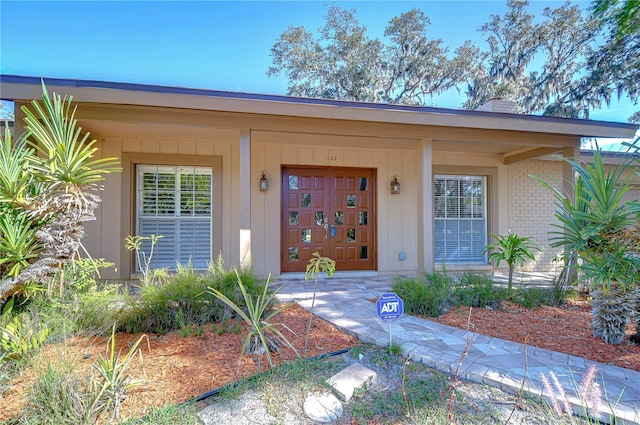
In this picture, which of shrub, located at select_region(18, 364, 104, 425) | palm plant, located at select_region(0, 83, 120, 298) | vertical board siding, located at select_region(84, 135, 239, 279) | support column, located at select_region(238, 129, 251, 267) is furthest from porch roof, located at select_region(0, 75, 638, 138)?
shrub, located at select_region(18, 364, 104, 425)

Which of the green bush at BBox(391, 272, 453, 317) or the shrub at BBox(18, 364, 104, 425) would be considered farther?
the green bush at BBox(391, 272, 453, 317)

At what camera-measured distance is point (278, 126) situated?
481cm

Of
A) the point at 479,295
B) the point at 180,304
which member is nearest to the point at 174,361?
the point at 180,304

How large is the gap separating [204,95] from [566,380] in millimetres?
4753

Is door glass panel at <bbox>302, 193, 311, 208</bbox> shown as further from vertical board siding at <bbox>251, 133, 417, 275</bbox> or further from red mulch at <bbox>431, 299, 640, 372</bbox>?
red mulch at <bbox>431, 299, 640, 372</bbox>

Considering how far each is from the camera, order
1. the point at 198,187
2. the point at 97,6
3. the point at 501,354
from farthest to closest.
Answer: the point at 97,6 → the point at 198,187 → the point at 501,354

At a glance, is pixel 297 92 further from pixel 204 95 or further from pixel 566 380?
pixel 566 380

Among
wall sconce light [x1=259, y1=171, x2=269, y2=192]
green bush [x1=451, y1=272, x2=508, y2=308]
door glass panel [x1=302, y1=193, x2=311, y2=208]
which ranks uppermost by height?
wall sconce light [x1=259, y1=171, x2=269, y2=192]

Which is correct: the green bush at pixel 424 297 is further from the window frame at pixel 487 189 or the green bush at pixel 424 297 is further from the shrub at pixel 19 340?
the shrub at pixel 19 340

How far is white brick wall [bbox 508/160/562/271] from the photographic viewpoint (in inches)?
298

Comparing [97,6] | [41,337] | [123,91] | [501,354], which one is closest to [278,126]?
[123,91]

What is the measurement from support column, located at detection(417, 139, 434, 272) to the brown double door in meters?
1.66

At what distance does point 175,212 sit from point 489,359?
18.7 feet

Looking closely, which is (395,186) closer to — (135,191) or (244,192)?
(244,192)
